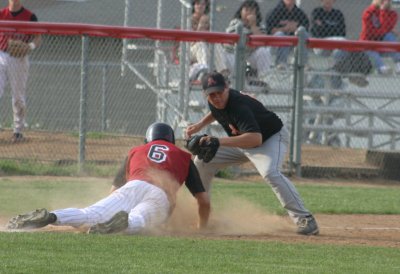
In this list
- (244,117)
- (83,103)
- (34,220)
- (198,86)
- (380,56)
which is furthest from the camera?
(380,56)

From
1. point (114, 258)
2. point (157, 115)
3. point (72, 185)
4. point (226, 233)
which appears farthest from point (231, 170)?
point (114, 258)

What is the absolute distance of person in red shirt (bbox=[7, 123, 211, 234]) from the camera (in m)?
8.73

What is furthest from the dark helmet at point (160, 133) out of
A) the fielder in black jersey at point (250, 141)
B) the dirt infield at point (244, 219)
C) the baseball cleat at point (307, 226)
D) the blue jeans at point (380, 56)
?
the blue jeans at point (380, 56)

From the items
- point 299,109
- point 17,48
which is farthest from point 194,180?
point 299,109

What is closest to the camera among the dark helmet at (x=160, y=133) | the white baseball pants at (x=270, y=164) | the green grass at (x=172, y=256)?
the green grass at (x=172, y=256)

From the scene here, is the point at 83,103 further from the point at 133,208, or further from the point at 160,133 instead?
the point at 133,208

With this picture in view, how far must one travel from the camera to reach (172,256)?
7.66m

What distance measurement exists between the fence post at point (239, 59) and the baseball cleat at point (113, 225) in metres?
6.70

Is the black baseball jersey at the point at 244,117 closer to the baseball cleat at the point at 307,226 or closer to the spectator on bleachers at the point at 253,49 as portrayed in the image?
the baseball cleat at the point at 307,226

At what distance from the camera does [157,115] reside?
16297mm

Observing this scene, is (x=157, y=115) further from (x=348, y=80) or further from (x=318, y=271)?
(x=318, y=271)

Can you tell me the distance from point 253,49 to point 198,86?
1082 mm

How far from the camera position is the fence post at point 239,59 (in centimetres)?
1520

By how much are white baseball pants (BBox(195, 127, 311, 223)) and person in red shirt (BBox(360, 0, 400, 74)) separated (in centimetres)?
814
